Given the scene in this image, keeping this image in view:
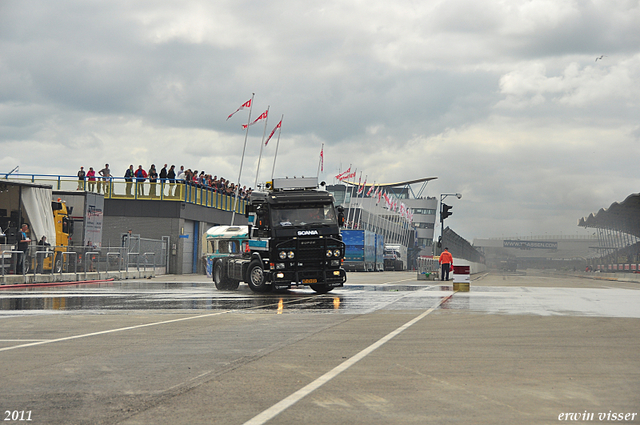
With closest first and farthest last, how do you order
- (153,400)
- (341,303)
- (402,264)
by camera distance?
(153,400) → (341,303) → (402,264)

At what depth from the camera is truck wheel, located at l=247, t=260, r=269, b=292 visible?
2289 centimetres

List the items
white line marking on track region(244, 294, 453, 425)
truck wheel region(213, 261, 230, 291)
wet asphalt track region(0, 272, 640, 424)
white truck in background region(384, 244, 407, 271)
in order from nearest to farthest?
white line marking on track region(244, 294, 453, 425), wet asphalt track region(0, 272, 640, 424), truck wheel region(213, 261, 230, 291), white truck in background region(384, 244, 407, 271)

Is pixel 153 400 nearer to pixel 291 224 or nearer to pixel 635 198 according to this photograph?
pixel 291 224

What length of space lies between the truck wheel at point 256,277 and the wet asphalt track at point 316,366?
7.54 meters

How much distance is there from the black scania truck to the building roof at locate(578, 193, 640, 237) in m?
44.3

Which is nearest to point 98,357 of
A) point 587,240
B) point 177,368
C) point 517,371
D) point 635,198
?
point 177,368

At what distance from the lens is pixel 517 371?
311 inches

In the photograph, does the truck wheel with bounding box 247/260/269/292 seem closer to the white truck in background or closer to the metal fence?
the metal fence

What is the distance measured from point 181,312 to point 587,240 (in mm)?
185810

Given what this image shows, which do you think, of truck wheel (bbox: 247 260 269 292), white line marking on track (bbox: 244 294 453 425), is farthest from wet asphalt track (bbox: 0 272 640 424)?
truck wheel (bbox: 247 260 269 292)

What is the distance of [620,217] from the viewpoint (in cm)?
7638

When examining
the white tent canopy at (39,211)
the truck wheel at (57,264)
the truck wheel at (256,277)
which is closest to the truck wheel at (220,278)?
the truck wheel at (256,277)

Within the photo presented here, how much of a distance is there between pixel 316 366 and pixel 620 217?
2957 inches

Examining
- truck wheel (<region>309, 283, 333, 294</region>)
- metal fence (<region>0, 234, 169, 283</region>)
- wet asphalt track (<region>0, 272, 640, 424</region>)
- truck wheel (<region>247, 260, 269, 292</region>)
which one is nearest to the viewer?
wet asphalt track (<region>0, 272, 640, 424</region>)
